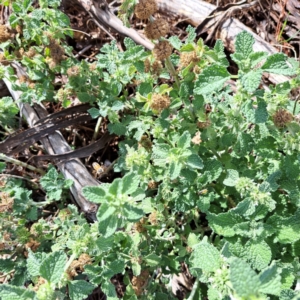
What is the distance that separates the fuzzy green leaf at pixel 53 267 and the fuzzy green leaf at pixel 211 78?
88 cm

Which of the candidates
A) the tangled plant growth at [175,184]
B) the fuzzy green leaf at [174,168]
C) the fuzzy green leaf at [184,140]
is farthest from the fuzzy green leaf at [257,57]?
the fuzzy green leaf at [174,168]

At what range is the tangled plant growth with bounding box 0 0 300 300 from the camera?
1.59m

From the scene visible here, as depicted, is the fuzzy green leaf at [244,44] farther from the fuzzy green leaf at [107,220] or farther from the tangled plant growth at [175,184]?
the fuzzy green leaf at [107,220]

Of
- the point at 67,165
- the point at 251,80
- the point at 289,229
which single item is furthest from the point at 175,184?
the point at 67,165

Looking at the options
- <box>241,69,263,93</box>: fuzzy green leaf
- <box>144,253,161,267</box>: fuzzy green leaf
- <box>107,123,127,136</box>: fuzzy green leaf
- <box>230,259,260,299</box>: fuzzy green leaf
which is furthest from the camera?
<box>107,123,127,136</box>: fuzzy green leaf

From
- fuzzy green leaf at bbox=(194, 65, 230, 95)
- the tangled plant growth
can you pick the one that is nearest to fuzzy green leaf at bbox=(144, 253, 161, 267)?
the tangled plant growth

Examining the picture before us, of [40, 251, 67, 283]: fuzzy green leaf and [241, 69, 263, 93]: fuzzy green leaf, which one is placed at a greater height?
[241, 69, 263, 93]: fuzzy green leaf

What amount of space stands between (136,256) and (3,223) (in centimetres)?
81

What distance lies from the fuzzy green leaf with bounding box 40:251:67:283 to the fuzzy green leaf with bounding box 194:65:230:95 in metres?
0.88

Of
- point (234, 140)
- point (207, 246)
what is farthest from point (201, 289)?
point (234, 140)

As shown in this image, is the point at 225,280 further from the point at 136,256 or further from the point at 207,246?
the point at 136,256

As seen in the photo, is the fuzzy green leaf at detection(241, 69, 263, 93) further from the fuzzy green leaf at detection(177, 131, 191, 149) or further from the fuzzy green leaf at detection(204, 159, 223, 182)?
the fuzzy green leaf at detection(204, 159, 223, 182)

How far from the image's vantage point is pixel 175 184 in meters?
2.01

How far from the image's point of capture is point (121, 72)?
2.18 m
